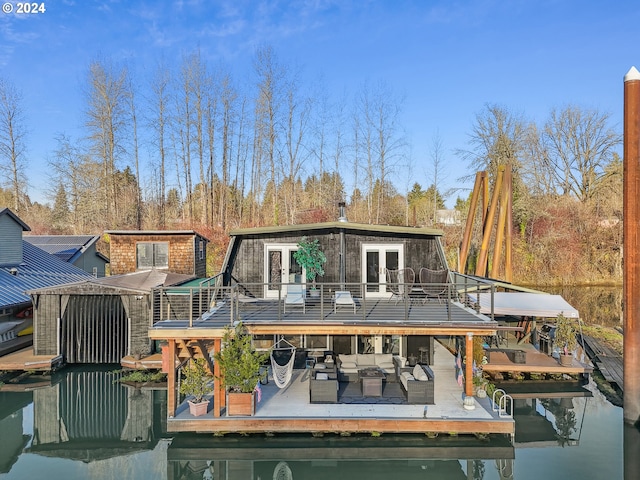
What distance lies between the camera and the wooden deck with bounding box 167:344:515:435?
8977mm

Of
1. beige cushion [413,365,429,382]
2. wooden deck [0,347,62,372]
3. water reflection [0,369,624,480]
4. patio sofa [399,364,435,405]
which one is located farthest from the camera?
wooden deck [0,347,62,372]

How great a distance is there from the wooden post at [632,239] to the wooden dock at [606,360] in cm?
223

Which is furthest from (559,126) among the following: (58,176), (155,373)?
(58,176)

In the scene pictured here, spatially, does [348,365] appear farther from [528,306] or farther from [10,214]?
[10,214]

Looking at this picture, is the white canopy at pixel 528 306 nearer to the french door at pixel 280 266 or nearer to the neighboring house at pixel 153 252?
the french door at pixel 280 266

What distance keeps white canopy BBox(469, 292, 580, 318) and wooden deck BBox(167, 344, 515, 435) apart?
441 cm

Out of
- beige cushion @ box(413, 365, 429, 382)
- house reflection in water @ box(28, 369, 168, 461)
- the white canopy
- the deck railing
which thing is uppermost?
the deck railing

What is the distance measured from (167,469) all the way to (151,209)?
29400 mm

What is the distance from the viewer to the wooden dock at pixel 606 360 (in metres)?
13.1

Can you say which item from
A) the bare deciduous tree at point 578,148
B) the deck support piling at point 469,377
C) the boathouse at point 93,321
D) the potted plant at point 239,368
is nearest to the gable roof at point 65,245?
the boathouse at point 93,321

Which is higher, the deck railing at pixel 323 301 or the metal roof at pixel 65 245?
the metal roof at pixel 65 245

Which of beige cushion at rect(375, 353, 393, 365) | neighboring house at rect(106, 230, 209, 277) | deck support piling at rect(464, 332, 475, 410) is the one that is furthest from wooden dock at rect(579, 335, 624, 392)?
neighboring house at rect(106, 230, 209, 277)

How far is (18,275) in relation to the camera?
60.3 ft

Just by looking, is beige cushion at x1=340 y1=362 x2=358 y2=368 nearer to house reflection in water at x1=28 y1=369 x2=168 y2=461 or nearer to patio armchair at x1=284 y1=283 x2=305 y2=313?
patio armchair at x1=284 y1=283 x2=305 y2=313
